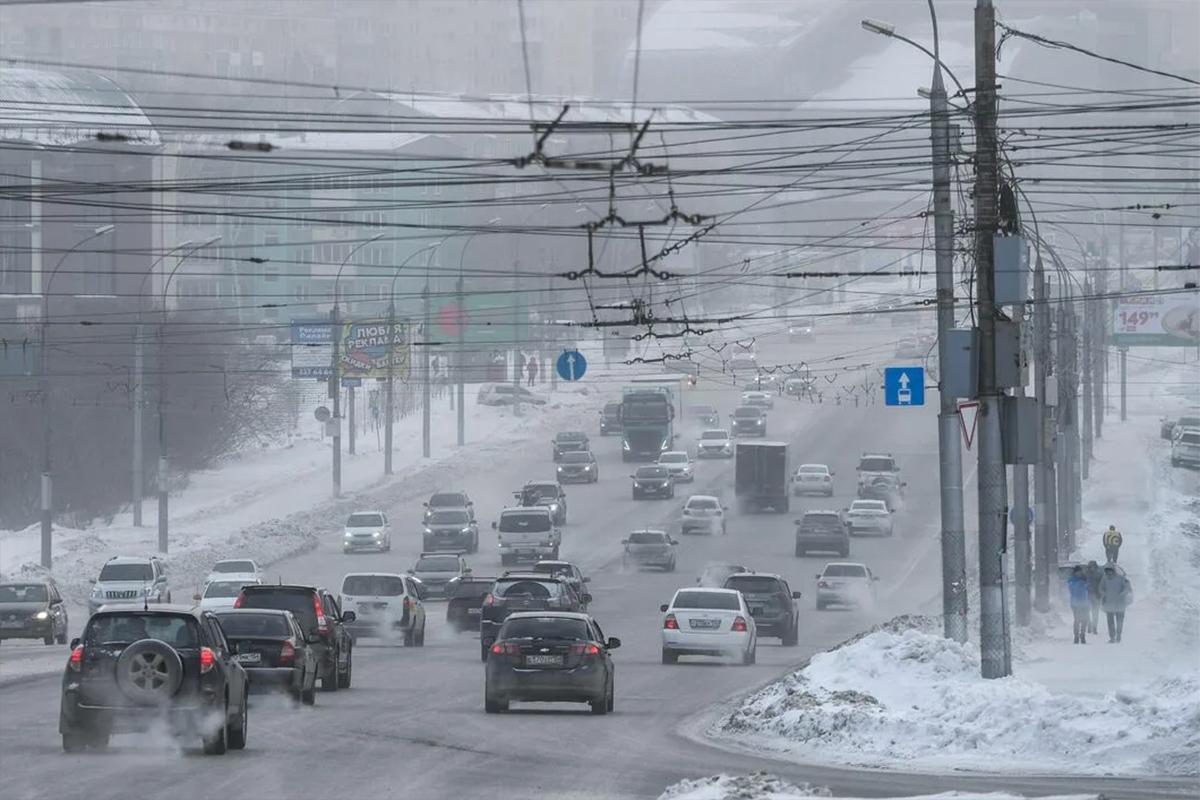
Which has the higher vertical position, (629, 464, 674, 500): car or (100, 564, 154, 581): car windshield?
(629, 464, 674, 500): car

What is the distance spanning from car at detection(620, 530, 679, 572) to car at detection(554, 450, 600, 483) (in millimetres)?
22820

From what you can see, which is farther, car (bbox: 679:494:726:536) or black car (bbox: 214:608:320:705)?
car (bbox: 679:494:726:536)

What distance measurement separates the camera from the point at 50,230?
9212 centimetres

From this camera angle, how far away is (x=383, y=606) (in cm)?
4097

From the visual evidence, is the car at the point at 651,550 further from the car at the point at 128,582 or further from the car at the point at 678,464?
the car at the point at 678,464

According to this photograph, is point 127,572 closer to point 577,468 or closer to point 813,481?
point 577,468

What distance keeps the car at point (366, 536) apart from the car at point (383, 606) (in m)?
26.5

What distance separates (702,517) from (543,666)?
153ft

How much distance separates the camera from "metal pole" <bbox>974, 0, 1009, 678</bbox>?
22.5 meters

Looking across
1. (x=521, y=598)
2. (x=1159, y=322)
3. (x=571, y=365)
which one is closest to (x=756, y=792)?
(x=521, y=598)

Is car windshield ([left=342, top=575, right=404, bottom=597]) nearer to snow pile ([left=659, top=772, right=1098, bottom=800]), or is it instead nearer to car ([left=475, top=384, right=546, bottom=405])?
snow pile ([left=659, top=772, right=1098, bottom=800])

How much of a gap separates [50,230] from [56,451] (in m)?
19.0

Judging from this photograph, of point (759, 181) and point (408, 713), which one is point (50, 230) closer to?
point (408, 713)

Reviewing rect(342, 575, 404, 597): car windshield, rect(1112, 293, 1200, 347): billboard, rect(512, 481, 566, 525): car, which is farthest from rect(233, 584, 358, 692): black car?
rect(1112, 293, 1200, 347): billboard
